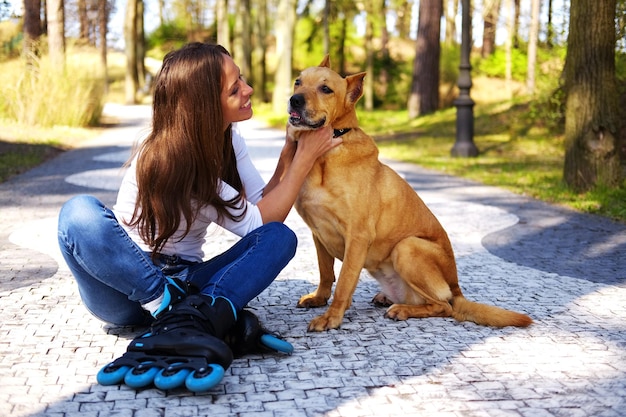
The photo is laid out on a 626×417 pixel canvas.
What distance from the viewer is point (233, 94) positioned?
3832mm

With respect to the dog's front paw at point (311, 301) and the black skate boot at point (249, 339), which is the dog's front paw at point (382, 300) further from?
the black skate boot at point (249, 339)

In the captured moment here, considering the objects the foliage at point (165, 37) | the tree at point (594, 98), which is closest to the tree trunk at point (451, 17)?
the foliage at point (165, 37)

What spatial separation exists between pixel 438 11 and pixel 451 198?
13.8m

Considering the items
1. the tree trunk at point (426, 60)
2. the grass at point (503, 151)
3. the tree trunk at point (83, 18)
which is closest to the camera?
the grass at point (503, 151)

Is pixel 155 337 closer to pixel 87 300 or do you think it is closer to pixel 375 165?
pixel 87 300

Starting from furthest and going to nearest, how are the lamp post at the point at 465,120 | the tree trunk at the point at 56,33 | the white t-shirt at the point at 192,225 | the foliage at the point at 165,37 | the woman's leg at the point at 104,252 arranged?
the foliage at the point at 165,37 → the tree trunk at the point at 56,33 → the lamp post at the point at 465,120 → the white t-shirt at the point at 192,225 → the woman's leg at the point at 104,252

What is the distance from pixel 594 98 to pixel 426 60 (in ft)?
44.0

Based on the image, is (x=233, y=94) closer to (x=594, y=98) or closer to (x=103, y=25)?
(x=594, y=98)

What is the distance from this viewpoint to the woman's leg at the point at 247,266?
3596 millimetres

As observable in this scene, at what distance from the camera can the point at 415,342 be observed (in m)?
3.85

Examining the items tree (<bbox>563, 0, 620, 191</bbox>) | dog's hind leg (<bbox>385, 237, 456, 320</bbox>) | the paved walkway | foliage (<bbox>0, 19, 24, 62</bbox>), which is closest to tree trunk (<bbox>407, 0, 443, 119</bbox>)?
foliage (<bbox>0, 19, 24, 62</bbox>)

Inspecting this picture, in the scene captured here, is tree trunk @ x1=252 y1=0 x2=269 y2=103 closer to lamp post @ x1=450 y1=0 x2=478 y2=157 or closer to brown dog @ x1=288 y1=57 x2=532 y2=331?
lamp post @ x1=450 y1=0 x2=478 y2=157

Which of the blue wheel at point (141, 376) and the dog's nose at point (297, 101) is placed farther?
the dog's nose at point (297, 101)

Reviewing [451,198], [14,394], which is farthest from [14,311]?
[451,198]
